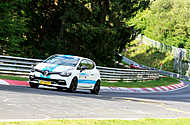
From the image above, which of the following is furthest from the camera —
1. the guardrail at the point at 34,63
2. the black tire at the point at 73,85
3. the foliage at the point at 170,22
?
the foliage at the point at 170,22

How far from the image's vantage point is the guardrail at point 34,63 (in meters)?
20.3

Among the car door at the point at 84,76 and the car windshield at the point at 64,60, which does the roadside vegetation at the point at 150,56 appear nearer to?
the car door at the point at 84,76

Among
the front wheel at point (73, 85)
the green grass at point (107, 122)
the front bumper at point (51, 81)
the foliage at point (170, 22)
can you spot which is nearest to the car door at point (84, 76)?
the front wheel at point (73, 85)

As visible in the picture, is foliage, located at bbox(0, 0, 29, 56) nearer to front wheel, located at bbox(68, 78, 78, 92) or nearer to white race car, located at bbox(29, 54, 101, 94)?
white race car, located at bbox(29, 54, 101, 94)

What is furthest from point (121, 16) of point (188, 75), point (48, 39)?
point (188, 75)

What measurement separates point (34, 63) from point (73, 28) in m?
12.9

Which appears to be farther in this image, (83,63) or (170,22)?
(170,22)

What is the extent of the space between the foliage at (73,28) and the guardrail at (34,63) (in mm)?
3323

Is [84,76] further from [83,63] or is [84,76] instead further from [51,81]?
[51,81]

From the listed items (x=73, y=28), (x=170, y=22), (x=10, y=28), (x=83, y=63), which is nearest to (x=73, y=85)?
(x=83, y=63)

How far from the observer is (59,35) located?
117ft

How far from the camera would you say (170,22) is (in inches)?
4451

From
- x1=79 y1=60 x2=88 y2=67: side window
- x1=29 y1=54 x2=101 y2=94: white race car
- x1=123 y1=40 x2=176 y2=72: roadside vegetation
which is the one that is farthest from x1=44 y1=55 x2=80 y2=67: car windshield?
x1=123 y1=40 x2=176 y2=72: roadside vegetation

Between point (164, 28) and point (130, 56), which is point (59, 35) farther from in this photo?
point (164, 28)
